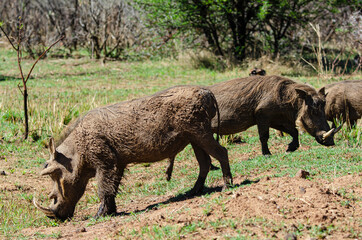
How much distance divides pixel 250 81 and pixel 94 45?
12.4 m

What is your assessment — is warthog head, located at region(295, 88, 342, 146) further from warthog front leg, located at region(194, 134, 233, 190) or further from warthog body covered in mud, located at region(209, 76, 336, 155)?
warthog front leg, located at region(194, 134, 233, 190)

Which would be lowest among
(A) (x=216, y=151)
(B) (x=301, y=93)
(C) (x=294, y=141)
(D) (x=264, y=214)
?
(C) (x=294, y=141)

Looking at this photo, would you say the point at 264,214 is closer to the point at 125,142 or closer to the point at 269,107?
the point at 125,142

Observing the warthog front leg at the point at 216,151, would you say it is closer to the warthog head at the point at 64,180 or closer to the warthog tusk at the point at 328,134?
the warthog head at the point at 64,180

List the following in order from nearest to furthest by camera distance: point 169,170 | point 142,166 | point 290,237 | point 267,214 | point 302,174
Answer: point 290,237
point 267,214
point 302,174
point 169,170
point 142,166

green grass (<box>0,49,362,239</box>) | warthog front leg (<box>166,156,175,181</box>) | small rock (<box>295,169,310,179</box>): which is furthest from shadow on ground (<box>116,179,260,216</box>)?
warthog front leg (<box>166,156,175,181</box>)

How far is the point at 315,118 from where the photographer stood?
707 centimetres

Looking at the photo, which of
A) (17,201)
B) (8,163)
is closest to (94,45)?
(8,163)

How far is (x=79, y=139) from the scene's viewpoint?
5.05 meters

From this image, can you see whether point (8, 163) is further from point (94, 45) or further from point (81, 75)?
point (94, 45)

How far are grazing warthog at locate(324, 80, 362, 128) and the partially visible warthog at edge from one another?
165cm

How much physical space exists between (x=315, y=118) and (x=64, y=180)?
3.88m

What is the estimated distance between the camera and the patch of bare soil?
3561mm

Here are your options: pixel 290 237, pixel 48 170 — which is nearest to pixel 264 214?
pixel 290 237
